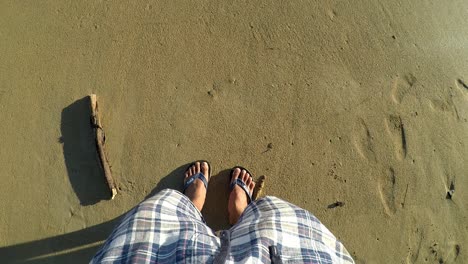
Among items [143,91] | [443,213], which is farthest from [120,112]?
[443,213]

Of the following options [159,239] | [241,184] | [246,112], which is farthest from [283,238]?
[246,112]

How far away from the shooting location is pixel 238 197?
8.51ft

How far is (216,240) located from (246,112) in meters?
1.13

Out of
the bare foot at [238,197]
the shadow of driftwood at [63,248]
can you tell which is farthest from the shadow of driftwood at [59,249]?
the bare foot at [238,197]

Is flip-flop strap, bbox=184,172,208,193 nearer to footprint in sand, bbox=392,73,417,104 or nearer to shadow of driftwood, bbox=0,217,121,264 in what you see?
shadow of driftwood, bbox=0,217,121,264

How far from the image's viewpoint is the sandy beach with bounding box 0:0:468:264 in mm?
2613

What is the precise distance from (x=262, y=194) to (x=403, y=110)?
46.1 inches

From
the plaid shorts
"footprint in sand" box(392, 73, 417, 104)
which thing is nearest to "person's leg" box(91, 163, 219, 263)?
the plaid shorts

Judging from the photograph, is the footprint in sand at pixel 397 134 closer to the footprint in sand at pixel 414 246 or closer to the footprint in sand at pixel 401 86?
the footprint in sand at pixel 401 86

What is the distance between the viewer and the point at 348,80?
9.06 feet

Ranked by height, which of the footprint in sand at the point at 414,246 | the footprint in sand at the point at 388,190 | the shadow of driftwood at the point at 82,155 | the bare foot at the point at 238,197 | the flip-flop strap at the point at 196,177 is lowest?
the footprint in sand at the point at 414,246

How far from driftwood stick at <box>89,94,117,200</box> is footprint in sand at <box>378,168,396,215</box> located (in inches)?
72.3

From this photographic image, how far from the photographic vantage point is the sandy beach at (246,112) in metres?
2.61

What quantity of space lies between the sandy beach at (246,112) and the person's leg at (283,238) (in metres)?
0.73
